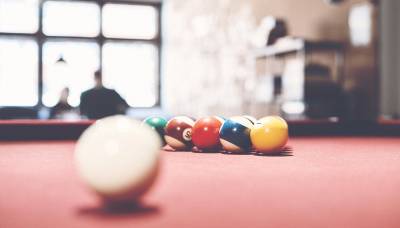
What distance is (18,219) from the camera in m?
0.87

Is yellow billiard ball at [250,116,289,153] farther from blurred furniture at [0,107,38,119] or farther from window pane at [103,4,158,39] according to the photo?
window pane at [103,4,158,39]

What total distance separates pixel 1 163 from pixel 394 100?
21.9ft

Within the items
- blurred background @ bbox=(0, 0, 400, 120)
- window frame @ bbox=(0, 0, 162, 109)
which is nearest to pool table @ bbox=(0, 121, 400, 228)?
blurred background @ bbox=(0, 0, 400, 120)

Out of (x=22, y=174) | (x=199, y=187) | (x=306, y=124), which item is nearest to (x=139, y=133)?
(x=199, y=187)

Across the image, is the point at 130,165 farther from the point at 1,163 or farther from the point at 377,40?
the point at 377,40

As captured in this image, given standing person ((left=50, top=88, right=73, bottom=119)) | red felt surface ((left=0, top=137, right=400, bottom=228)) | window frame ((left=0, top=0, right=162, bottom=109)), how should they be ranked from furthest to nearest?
window frame ((left=0, top=0, right=162, bottom=109)) < standing person ((left=50, top=88, right=73, bottom=119)) < red felt surface ((left=0, top=137, right=400, bottom=228))

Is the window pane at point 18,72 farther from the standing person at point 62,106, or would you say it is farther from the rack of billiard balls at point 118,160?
the rack of billiard balls at point 118,160

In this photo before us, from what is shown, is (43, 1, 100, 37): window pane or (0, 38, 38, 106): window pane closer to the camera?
(0, 38, 38, 106): window pane

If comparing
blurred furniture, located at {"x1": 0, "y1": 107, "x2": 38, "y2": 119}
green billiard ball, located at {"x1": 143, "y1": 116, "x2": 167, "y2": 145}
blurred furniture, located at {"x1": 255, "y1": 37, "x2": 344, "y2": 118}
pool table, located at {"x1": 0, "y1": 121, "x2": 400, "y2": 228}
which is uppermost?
blurred furniture, located at {"x1": 255, "y1": 37, "x2": 344, "y2": 118}

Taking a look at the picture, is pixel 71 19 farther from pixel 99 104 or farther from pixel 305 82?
pixel 305 82

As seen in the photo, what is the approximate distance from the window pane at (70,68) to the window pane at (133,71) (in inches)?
8.6

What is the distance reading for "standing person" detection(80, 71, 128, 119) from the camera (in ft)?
17.8

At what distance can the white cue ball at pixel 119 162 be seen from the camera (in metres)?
1.01

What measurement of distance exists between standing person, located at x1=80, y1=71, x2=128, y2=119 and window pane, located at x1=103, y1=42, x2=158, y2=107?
7.06 feet
